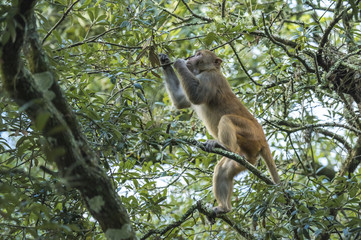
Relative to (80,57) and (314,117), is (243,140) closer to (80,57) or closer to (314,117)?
(314,117)

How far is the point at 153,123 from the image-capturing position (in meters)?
5.77

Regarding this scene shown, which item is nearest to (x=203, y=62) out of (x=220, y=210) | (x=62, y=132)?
(x=220, y=210)

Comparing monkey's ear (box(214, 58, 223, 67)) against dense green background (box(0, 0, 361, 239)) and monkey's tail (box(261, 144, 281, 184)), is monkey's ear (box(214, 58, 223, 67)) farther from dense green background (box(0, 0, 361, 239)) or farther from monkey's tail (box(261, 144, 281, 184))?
monkey's tail (box(261, 144, 281, 184))

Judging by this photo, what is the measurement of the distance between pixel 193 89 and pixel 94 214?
4860mm

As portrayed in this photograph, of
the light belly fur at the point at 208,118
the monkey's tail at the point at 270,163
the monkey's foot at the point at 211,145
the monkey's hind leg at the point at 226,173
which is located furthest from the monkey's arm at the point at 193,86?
the monkey's tail at the point at 270,163

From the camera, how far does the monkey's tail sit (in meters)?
6.92

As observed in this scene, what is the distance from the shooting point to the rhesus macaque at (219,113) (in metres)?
7.15

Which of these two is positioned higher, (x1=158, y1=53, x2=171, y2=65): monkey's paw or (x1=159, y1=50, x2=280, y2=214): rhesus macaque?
(x1=158, y1=53, x2=171, y2=65): monkey's paw

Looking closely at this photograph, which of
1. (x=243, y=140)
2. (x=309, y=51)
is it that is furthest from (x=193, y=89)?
(x=309, y=51)

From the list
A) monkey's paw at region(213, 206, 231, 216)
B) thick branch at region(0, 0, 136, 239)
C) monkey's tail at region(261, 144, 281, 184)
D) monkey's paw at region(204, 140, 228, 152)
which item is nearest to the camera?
thick branch at region(0, 0, 136, 239)

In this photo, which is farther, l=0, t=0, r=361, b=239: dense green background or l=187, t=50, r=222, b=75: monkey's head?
l=187, t=50, r=222, b=75: monkey's head

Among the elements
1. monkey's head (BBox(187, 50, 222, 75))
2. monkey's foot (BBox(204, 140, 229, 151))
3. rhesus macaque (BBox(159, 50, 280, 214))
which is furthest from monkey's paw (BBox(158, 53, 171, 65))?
monkey's foot (BBox(204, 140, 229, 151))

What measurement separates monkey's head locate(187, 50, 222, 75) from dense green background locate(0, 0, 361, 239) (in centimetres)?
21

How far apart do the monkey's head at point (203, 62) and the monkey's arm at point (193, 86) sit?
0.41 m
